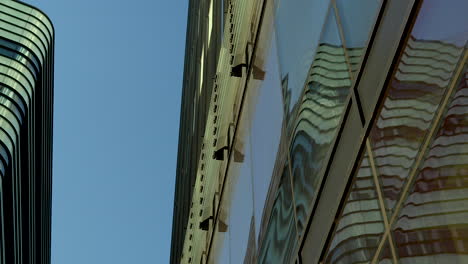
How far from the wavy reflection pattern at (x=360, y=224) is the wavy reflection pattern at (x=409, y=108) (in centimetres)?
22

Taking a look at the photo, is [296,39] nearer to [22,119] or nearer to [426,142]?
[426,142]

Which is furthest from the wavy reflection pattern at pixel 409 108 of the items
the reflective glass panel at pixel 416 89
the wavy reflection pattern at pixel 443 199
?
the wavy reflection pattern at pixel 443 199

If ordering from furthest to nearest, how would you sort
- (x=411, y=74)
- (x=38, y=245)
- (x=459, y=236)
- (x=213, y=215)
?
(x=38, y=245) → (x=213, y=215) → (x=411, y=74) → (x=459, y=236)

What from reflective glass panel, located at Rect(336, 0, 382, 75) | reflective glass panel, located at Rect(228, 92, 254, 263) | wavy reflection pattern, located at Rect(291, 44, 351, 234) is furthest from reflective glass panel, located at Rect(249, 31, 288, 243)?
reflective glass panel, located at Rect(336, 0, 382, 75)

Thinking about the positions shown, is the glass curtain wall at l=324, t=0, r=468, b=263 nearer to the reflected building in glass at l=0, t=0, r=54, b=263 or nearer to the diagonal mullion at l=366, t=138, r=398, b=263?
the diagonal mullion at l=366, t=138, r=398, b=263

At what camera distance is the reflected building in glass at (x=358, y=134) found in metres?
4.32

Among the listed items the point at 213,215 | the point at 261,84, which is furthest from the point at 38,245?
the point at 261,84

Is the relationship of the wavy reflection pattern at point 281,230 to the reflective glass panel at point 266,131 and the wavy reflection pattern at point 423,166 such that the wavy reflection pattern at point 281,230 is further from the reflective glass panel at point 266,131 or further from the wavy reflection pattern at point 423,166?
the wavy reflection pattern at point 423,166

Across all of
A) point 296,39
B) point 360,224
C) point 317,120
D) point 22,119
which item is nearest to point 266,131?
point 296,39

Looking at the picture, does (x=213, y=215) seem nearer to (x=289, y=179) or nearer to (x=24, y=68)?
(x=289, y=179)

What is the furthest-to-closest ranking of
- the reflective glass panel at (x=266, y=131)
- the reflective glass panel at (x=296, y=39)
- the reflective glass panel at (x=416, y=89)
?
the reflective glass panel at (x=266, y=131), the reflective glass panel at (x=296, y=39), the reflective glass panel at (x=416, y=89)

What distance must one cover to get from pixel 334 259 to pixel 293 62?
11.2ft

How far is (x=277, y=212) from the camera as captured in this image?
930cm

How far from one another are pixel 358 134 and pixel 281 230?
325 cm
